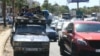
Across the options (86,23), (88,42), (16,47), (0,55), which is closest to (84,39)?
(88,42)

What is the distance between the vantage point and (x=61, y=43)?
18219 millimetres

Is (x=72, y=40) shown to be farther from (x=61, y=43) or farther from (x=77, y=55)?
(x=61, y=43)

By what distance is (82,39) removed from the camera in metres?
14.8

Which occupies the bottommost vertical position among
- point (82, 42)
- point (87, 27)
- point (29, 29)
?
point (82, 42)

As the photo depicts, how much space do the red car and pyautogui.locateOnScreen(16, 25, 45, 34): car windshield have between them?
3.78 feet

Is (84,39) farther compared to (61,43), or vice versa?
(61,43)

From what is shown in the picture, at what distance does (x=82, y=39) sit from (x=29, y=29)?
3.14m

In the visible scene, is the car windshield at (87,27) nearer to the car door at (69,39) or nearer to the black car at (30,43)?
the car door at (69,39)

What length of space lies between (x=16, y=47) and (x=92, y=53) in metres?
3.23

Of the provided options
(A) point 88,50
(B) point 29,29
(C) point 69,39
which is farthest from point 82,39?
(B) point 29,29

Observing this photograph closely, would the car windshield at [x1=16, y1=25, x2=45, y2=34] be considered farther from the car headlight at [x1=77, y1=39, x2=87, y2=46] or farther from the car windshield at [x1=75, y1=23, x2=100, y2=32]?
the car headlight at [x1=77, y1=39, x2=87, y2=46]

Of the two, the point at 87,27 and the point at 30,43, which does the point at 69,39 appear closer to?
the point at 87,27

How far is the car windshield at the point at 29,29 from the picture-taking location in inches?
664

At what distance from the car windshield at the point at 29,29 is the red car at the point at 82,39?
1.15 meters
